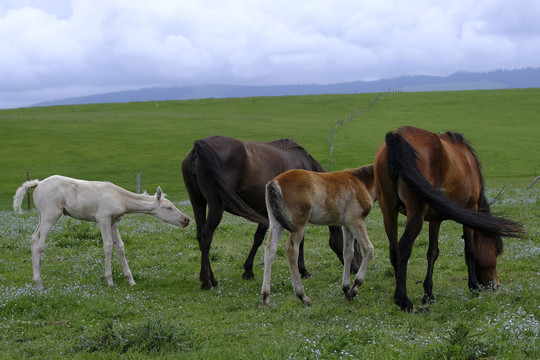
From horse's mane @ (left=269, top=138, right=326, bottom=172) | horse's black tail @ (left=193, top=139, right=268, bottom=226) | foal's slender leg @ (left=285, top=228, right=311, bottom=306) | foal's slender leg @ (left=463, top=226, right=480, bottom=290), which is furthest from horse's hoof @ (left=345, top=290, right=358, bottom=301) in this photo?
horse's mane @ (left=269, top=138, right=326, bottom=172)

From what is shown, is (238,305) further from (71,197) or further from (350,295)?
(71,197)

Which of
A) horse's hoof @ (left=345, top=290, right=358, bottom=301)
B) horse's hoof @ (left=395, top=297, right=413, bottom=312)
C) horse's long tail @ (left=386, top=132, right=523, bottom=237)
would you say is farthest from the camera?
horse's hoof @ (left=345, top=290, right=358, bottom=301)

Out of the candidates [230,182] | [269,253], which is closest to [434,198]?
[269,253]

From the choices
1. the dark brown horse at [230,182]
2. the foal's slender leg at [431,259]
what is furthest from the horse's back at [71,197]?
the foal's slender leg at [431,259]

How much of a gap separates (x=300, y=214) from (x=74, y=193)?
441 centimetres

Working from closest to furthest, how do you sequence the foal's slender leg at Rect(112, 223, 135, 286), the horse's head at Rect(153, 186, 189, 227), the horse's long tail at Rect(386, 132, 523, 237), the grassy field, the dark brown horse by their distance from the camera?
the grassy field
the horse's long tail at Rect(386, 132, 523, 237)
the foal's slender leg at Rect(112, 223, 135, 286)
the dark brown horse
the horse's head at Rect(153, 186, 189, 227)

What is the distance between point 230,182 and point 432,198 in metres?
4.38

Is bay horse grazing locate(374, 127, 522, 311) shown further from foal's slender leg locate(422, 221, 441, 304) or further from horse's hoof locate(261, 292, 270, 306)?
horse's hoof locate(261, 292, 270, 306)

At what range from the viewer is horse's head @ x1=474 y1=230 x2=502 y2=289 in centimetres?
864

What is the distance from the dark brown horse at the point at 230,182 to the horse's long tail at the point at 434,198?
2.95 meters

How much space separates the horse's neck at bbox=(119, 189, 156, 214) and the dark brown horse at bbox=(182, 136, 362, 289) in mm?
837

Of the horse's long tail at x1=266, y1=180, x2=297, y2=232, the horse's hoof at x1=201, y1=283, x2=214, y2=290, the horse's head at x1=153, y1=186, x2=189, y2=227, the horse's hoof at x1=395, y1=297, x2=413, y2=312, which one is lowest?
the horse's hoof at x1=201, y1=283, x2=214, y2=290

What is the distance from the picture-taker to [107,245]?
9930mm

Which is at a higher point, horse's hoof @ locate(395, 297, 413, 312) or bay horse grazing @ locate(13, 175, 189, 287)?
bay horse grazing @ locate(13, 175, 189, 287)
